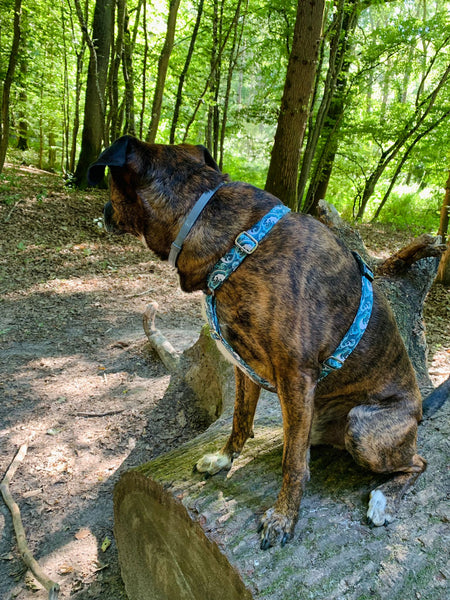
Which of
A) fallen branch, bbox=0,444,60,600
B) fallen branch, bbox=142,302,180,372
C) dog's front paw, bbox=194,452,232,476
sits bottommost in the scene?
fallen branch, bbox=0,444,60,600

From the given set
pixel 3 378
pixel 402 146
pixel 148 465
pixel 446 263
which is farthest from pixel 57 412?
pixel 402 146

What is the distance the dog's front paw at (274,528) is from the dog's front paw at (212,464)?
0.41 metres

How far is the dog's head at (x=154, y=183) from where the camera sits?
2084 millimetres

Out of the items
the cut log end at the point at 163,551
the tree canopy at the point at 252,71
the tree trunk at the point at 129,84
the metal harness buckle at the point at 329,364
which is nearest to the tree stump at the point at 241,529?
the cut log end at the point at 163,551

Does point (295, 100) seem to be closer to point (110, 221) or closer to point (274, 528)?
point (110, 221)

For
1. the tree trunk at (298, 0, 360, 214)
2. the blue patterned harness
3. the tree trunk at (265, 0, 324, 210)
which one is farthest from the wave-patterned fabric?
the tree trunk at (298, 0, 360, 214)

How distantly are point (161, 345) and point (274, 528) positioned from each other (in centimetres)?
339

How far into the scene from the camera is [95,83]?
11.7 meters

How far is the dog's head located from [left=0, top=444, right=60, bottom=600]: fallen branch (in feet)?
6.85

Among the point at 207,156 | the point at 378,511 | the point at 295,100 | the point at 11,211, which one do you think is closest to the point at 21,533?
the point at 378,511

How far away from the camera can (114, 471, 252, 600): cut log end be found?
1.78 metres

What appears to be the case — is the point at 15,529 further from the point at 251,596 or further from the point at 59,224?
the point at 59,224

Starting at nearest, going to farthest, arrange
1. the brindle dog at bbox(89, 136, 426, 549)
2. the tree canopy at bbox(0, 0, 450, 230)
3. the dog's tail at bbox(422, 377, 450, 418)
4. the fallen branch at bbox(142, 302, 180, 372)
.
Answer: the brindle dog at bbox(89, 136, 426, 549), the dog's tail at bbox(422, 377, 450, 418), the fallen branch at bbox(142, 302, 180, 372), the tree canopy at bbox(0, 0, 450, 230)

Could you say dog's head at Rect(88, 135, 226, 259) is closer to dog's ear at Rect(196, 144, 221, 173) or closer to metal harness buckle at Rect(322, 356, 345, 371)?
dog's ear at Rect(196, 144, 221, 173)
